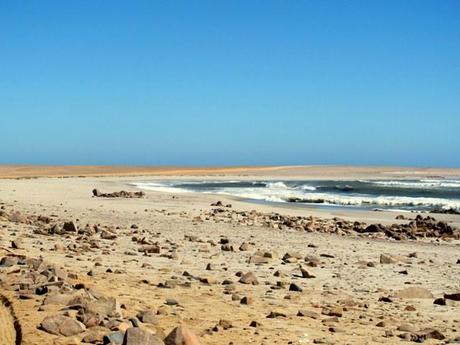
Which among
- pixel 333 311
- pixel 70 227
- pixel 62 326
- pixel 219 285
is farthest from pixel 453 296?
pixel 70 227

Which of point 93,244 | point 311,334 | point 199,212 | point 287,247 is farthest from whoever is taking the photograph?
point 199,212

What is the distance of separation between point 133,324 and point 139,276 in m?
3.44

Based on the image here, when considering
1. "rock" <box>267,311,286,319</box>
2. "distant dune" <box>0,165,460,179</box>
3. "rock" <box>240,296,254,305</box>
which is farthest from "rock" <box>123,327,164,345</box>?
"distant dune" <box>0,165,460,179</box>

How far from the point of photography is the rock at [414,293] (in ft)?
31.8

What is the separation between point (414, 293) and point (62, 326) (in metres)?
5.40

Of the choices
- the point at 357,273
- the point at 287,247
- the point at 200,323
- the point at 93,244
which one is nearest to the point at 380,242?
the point at 287,247

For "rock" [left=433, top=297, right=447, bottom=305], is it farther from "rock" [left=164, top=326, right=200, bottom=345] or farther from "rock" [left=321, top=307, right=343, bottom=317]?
"rock" [left=164, top=326, right=200, bottom=345]

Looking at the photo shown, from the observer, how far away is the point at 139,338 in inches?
240

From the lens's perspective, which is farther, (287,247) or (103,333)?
(287,247)

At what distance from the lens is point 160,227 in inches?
725

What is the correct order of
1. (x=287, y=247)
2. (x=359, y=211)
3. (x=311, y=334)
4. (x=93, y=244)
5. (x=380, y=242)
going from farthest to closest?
(x=359, y=211)
(x=380, y=242)
(x=287, y=247)
(x=93, y=244)
(x=311, y=334)

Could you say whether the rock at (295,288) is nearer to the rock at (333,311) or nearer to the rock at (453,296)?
the rock at (333,311)

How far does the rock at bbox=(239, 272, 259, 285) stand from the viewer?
33.8ft

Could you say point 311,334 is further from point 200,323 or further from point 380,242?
point 380,242
